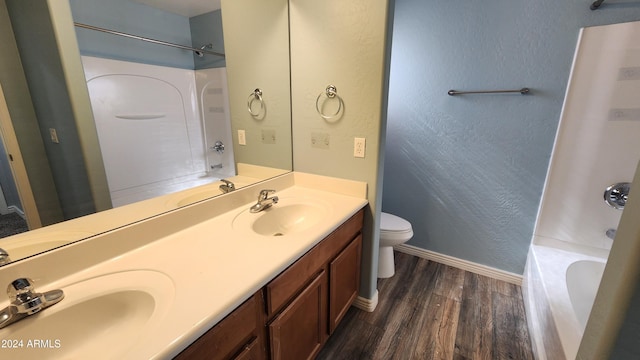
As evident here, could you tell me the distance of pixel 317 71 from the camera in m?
1.63

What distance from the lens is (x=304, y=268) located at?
1096 mm

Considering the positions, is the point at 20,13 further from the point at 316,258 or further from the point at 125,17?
the point at 316,258

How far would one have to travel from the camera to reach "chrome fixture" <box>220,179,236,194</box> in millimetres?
1402

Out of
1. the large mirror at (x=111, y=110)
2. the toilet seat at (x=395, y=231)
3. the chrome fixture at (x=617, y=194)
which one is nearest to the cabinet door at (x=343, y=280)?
the toilet seat at (x=395, y=231)

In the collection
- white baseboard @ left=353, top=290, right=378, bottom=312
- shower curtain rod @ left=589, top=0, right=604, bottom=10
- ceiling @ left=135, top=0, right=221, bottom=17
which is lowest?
white baseboard @ left=353, top=290, right=378, bottom=312

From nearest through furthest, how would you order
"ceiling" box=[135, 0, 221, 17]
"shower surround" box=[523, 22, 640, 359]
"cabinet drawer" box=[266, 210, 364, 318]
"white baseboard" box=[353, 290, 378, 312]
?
"cabinet drawer" box=[266, 210, 364, 318] < "ceiling" box=[135, 0, 221, 17] < "shower surround" box=[523, 22, 640, 359] < "white baseboard" box=[353, 290, 378, 312]

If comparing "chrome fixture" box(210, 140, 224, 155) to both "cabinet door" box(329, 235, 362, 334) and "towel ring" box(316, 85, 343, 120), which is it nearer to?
"towel ring" box(316, 85, 343, 120)

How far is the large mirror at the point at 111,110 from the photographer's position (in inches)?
30.4

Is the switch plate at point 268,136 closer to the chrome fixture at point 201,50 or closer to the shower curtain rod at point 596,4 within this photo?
the chrome fixture at point 201,50

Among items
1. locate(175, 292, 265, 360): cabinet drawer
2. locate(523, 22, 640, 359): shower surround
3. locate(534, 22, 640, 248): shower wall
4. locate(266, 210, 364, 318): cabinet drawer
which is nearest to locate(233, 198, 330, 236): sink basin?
locate(266, 210, 364, 318): cabinet drawer

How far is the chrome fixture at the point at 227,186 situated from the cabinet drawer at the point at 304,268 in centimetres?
60

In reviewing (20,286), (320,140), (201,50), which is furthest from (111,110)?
(320,140)

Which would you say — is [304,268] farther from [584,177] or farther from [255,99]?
[584,177]

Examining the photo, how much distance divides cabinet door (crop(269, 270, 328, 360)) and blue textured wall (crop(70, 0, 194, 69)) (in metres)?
1.12
